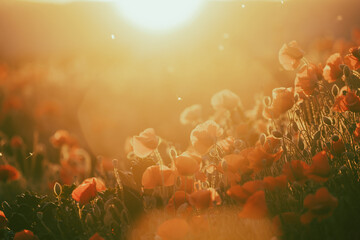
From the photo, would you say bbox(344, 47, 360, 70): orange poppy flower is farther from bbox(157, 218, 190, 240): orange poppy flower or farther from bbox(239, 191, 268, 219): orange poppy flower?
bbox(157, 218, 190, 240): orange poppy flower

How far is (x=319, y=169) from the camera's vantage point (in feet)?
5.95

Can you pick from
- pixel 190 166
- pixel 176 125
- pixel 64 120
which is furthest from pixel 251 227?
pixel 64 120

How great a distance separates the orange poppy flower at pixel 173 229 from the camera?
5.91ft

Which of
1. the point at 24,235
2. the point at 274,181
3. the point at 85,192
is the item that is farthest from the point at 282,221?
the point at 24,235

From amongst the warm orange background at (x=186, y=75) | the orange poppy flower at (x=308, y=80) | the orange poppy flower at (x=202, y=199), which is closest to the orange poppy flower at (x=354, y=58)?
the orange poppy flower at (x=308, y=80)

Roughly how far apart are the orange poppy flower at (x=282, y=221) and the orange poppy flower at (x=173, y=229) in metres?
0.38

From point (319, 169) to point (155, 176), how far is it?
0.79m

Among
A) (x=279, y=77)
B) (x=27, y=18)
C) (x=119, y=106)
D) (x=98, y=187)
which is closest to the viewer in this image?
(x=98, y=187)

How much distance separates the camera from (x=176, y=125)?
5590mm

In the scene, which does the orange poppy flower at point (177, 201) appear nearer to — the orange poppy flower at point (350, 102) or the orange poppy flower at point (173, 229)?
the orange poppy flower at point (173, 229)

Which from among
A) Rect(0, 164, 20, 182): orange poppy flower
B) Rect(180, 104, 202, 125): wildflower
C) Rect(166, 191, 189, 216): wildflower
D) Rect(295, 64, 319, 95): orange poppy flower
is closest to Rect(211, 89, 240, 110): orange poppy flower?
Rect(180, 104, 202, 125): wildflower

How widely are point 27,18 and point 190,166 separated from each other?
37871mm

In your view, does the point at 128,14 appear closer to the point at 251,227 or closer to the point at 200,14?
the point at 200,14

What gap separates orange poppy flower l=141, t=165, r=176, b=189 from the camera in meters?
2.14
